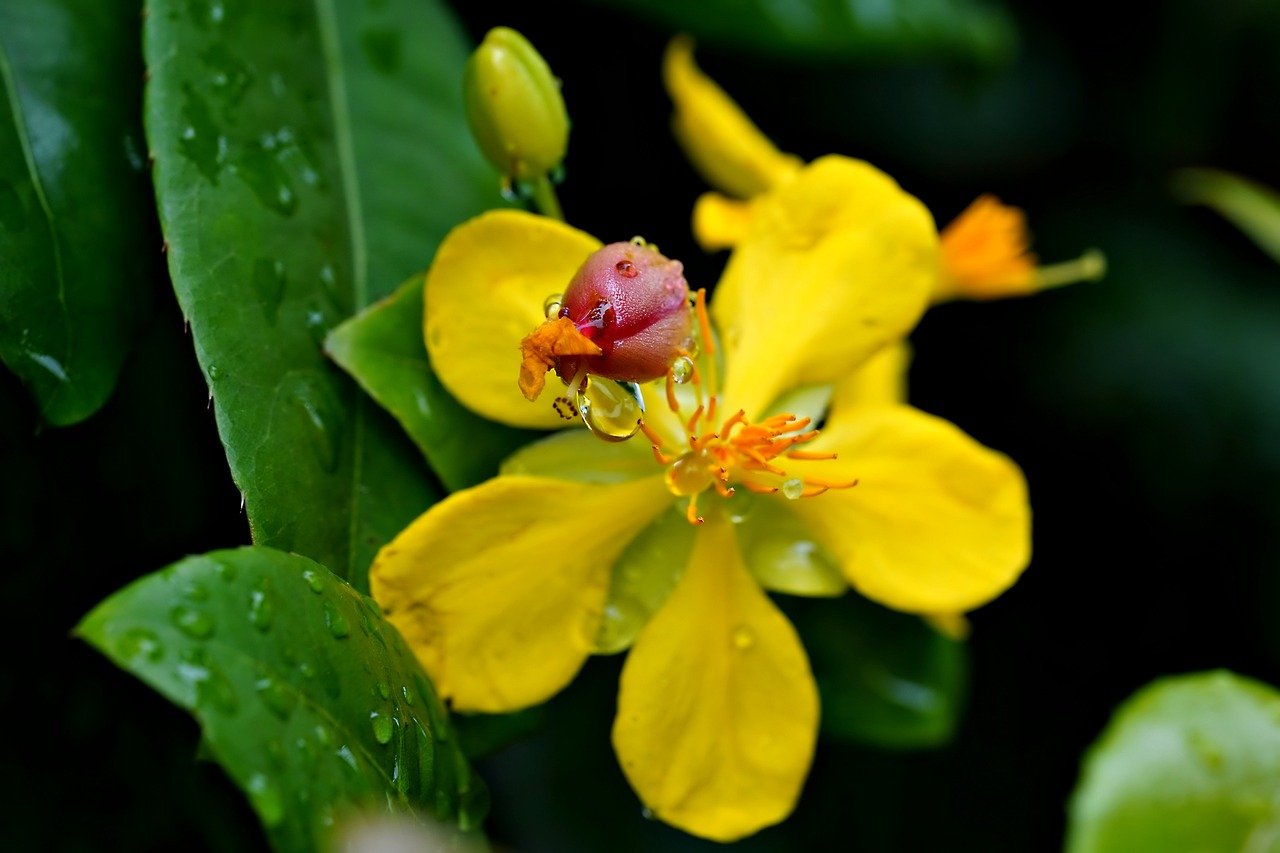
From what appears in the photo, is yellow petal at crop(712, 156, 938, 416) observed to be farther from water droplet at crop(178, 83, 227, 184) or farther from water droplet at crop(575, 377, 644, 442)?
water droplet at crop(178, 83, 227, 184)

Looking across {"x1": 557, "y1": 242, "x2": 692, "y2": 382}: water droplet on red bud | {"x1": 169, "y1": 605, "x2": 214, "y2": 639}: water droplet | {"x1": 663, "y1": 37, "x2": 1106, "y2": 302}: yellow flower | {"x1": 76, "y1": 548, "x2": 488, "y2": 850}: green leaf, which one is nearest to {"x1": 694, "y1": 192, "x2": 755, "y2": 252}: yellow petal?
{"x1": 663, "y1": 37, "x2": 1106, "y2": 302}: yellow flower

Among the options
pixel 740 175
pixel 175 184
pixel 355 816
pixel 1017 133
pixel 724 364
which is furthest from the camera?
pixel 1017 133

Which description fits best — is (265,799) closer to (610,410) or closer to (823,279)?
(610,410)

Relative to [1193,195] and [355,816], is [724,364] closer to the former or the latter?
[355,816]

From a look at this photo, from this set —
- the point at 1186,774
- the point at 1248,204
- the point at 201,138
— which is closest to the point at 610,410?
the point at 201,138

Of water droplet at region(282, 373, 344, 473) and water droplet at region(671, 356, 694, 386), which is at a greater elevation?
water droplet at region(671, 356, 694, 386)

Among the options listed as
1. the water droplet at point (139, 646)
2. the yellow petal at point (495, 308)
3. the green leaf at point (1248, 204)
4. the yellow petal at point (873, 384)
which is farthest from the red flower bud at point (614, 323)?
the green leaf at point (1248, 204)

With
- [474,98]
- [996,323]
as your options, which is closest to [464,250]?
[474,98]
